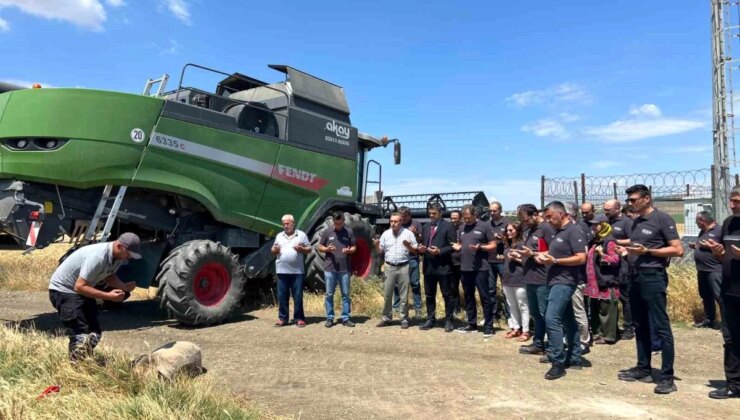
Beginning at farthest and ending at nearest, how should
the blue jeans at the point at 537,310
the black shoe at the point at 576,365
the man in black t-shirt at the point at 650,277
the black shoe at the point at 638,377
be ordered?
the blue jeans at the point at 537,310 → the black shoe at the point at 576,365 → the black shoe at the point at 638,377 → the man in black t-shirt at the point at 650,277

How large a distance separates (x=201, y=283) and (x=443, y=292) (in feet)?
11.5

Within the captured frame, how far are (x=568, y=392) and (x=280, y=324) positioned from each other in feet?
14.5

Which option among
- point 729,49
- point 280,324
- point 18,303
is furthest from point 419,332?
point 729,49

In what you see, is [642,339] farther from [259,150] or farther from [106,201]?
[106,201]

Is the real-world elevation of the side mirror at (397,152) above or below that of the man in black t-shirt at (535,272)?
above

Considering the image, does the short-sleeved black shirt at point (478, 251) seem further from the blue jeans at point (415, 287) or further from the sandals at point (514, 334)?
the blue jeans at point (415, 287)

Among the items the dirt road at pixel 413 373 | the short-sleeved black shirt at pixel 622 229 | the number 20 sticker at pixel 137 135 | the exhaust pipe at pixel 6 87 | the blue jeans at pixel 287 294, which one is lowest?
the dirt road at pixel 413 373

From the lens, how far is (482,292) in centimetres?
742

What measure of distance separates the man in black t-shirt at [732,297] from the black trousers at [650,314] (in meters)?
0.45

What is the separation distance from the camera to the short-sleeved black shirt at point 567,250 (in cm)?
548

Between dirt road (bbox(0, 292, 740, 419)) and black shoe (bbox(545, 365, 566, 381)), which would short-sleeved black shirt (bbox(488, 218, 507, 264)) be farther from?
black shoe (bbox(545, 365, 566, 381))

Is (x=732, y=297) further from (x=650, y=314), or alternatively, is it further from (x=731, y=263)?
(x=650, y=314)

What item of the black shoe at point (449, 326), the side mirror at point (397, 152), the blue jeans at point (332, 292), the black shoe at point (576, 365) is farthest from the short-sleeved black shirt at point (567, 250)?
the side mirror at point (397, 152)

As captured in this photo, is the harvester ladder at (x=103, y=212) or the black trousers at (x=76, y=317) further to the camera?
the harvester ladder at (x=103, y=212)
